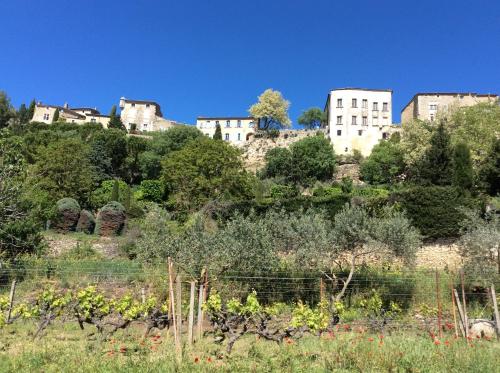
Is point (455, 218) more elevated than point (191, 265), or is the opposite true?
point (455, 218)

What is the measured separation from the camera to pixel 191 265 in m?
10.8

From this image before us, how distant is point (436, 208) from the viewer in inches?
750

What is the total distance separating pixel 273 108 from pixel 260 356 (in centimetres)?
6435

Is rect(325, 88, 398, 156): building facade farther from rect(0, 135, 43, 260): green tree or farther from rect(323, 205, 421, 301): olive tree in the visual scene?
rect(0, 135, 43, 260): green tree

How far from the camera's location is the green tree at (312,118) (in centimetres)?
7494

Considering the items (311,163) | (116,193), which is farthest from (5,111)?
(311,163)

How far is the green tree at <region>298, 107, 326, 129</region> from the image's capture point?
7494 cm

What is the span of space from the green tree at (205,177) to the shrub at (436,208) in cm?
1044

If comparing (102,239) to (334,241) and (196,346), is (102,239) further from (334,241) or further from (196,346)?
(196,346)

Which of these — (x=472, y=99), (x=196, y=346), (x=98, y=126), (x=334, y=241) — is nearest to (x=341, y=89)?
(x=472, y=99)

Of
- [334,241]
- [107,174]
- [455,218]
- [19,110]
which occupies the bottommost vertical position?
[334,241]

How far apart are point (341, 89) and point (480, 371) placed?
199 feet

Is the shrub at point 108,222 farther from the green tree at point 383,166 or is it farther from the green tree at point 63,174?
the green tree at point 383,166

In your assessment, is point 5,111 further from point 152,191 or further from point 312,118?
point 312,118
